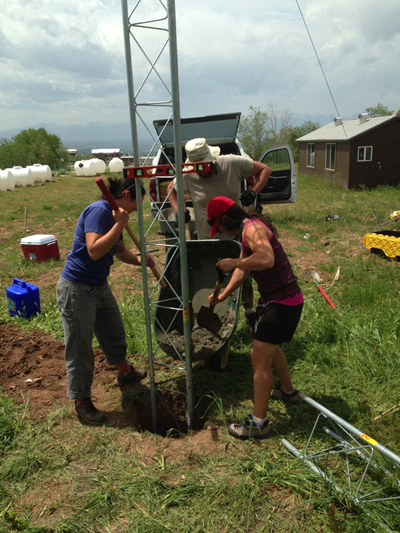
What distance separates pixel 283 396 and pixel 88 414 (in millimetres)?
1666

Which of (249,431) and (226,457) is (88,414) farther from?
(249,431)

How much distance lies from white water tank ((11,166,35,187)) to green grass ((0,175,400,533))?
27.4 meters

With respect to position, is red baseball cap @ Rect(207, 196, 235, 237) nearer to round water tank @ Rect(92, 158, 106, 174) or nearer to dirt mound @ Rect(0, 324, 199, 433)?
dirt mound @ Rect(0, 324, 199, 433)

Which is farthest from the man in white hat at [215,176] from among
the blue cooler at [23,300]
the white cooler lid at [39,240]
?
the white cooler lid at [39,240]

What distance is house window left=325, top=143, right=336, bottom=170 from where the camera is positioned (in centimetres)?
1921

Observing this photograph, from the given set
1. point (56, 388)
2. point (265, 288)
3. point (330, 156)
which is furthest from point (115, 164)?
point (265, 288)

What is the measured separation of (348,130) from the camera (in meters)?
18.7

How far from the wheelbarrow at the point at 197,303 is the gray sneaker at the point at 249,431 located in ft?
2.32

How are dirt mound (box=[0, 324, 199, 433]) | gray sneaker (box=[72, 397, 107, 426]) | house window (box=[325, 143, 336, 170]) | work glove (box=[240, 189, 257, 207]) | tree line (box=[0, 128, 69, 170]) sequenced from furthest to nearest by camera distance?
tree line (box=[0, 128, 69, 170]) < house window (box=[325, 143, 336, 170]) < dirt mound (box=[0, 324, 199, 433]) < gray sneaker (box=[72, 397, 107, 426]) < work glove (box=[240, 189, 257, 207])

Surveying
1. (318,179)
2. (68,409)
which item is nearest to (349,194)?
(318,179)

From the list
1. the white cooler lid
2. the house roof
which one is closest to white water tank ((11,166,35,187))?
the house roof

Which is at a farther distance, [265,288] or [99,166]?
[99,166]

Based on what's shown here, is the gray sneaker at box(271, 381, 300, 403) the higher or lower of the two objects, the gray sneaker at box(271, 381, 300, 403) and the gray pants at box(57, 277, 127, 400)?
the lower

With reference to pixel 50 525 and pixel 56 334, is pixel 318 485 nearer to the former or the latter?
pixel 50 525
